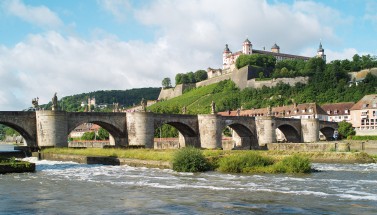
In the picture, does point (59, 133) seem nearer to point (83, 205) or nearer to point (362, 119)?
point (83, 205)

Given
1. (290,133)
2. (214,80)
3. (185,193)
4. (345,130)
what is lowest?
(185,193)

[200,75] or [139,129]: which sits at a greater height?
[200,75]

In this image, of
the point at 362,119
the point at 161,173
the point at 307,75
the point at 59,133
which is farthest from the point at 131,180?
the point at 307,75

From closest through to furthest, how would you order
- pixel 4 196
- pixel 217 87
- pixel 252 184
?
1. pixel 4 196
2. pixel 252 184
3. pixel 217 87

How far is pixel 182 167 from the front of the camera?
31.1m

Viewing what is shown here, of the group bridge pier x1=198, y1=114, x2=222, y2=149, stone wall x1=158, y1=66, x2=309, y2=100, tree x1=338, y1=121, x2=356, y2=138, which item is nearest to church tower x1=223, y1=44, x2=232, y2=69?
stone wall x1=158, y1=66, x2=309, y2=100

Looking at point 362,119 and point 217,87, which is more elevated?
point 217,87

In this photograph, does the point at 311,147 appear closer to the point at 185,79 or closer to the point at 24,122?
the point at 24,122

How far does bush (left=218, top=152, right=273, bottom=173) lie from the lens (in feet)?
101

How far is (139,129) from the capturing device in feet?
177

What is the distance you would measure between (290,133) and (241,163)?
54932 mm

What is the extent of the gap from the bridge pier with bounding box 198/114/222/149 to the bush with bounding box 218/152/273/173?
1154 inches

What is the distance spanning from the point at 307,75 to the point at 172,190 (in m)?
115

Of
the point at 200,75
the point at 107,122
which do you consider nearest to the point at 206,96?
the point at 200,75
